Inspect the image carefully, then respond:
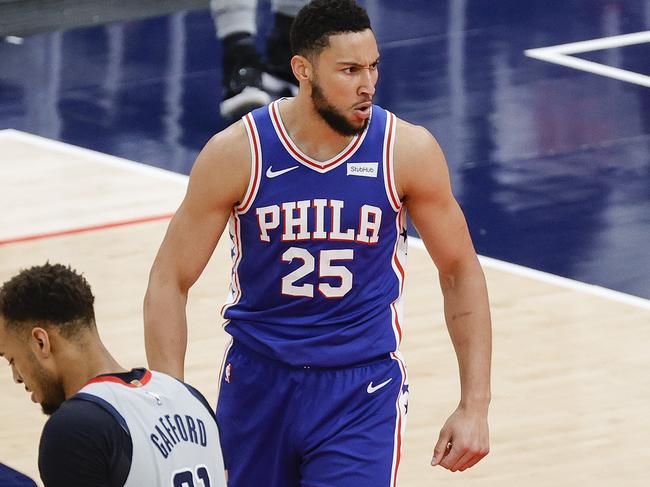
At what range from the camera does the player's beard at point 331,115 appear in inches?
188

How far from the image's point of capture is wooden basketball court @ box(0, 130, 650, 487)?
673 centimetres

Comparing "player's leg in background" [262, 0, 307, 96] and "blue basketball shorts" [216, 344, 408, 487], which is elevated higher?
"player's leg in background" [262, 0, 307, 96]

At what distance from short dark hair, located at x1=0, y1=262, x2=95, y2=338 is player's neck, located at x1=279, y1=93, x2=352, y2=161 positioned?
Answer: 111 cm

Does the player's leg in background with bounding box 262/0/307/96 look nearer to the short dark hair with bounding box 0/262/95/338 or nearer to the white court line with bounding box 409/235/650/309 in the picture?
the white court line with bounding box 409/235/650/309

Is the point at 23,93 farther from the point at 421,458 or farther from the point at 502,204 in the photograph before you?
the point at 421,458

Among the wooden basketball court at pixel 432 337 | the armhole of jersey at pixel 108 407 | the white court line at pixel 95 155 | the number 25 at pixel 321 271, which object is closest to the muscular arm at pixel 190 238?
the number 25 at pixel 321 271

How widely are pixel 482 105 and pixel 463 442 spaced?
6713 mm

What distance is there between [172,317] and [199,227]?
26 centimetres

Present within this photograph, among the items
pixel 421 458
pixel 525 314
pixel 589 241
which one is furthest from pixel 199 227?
pixel 589 241

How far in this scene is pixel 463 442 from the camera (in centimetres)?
487

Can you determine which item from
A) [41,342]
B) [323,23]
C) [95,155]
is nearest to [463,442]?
[323,23]

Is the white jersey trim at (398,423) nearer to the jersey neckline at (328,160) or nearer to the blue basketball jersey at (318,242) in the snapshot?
the blue basketball jersey at (318,242)

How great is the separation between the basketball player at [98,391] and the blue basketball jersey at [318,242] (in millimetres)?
873

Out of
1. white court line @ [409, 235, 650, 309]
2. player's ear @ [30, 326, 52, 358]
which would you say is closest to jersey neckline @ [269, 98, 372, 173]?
player's ear @ [30, 326, 52, 358]
